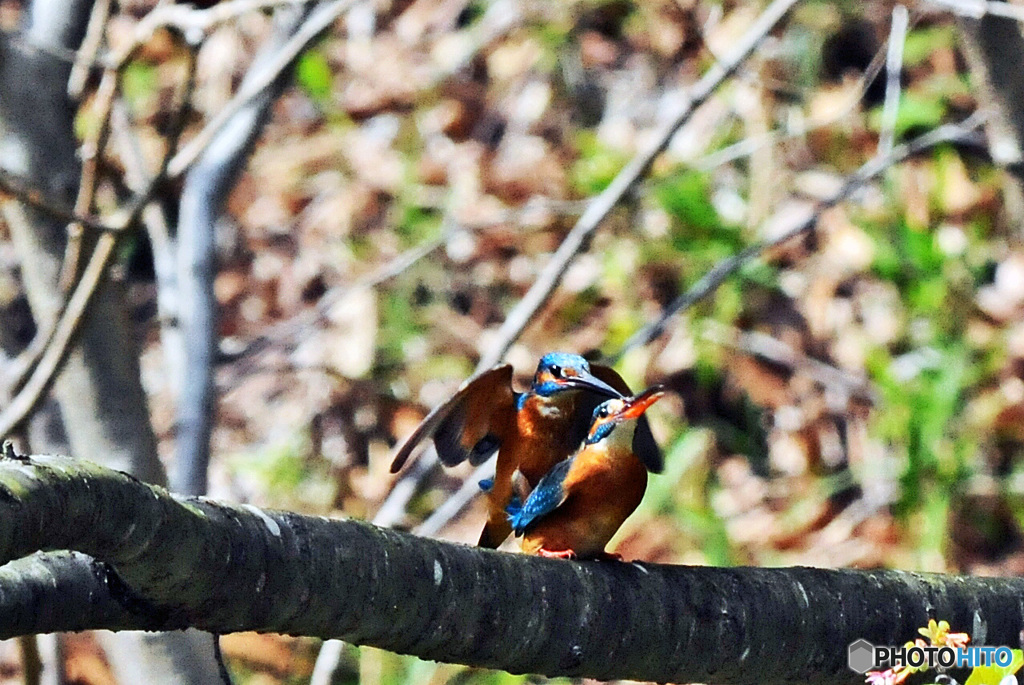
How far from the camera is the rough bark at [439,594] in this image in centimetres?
127

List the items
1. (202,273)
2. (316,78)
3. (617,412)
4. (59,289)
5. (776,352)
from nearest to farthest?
1. (617,412)
2. (59,289)
3. (202,273)
4. (776,352)
5. (316,78)

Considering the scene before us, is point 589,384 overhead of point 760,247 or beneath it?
beneath

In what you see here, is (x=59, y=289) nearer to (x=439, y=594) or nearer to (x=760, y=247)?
(x=439, y=594)

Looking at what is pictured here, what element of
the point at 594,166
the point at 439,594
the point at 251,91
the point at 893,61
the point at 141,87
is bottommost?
the point at 439,594

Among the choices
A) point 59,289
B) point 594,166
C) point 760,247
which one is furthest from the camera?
point 594,166

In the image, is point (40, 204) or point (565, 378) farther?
point (40, 204)

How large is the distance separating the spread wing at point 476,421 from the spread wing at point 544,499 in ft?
0.49

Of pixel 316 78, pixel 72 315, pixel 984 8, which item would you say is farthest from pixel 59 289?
pixel 316 78

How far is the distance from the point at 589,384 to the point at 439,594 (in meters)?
0.67

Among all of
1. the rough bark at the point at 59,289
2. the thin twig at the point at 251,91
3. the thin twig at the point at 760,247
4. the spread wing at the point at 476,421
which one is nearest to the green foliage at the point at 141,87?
the rough bark at the point at 59,289

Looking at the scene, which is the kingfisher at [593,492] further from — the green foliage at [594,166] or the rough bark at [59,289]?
the green foliage at [594,166]

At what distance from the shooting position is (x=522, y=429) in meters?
2.24

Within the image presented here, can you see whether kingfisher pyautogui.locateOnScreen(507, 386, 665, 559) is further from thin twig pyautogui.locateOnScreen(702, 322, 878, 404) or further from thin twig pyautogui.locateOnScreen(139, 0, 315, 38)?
thin twig pyautogui.locateOnScreen(702, 322, 878, 404)

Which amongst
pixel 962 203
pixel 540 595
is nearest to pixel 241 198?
pixel 962 203
